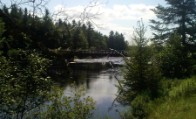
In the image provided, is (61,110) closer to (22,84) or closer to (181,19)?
(22,84)

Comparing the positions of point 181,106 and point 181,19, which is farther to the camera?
point 181,19

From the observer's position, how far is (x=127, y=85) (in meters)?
26.0

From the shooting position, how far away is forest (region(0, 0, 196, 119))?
463 centimetres

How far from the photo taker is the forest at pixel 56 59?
182 inches

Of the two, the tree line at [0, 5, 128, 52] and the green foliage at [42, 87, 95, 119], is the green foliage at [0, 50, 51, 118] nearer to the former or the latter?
the green foliage at [42, 87, 95, 119]

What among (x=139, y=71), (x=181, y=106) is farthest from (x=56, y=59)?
(x=139, y=71)

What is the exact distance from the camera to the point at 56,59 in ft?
16.0

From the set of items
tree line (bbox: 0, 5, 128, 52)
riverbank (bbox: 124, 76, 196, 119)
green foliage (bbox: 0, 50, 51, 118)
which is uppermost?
tree line (bbox: 0, 5, 128, 52)

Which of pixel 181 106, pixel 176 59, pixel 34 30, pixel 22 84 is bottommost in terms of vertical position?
pixel 181 106

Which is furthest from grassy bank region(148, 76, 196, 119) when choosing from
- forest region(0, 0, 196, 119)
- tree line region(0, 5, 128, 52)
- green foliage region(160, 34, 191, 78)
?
green foliage region(160, 34, 191, 78)

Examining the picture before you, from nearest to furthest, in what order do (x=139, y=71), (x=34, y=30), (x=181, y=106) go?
(x=34, y=30) < (x=181, y=106) < (x=139, y=71)

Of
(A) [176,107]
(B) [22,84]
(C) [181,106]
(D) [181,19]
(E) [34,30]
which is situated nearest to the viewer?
(E) [34,30]

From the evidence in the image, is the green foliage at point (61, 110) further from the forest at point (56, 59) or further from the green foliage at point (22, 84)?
the green foliage at point (22, 84)

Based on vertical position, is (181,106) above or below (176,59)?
below
